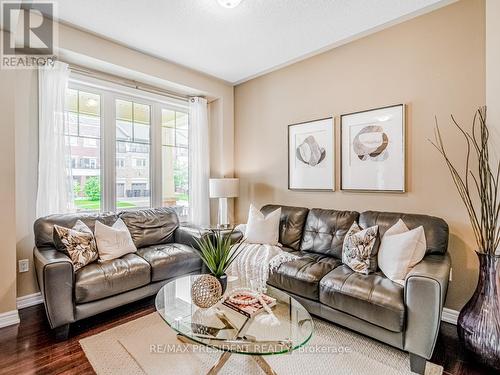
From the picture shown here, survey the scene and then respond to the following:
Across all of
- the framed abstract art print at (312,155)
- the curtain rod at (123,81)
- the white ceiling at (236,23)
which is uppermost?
the white ceiling at (236,23)

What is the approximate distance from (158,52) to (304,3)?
1.82 m

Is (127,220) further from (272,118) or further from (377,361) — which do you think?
(377,361)

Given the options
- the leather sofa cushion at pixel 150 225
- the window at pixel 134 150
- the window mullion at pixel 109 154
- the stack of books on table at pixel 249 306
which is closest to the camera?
the stack of books on table at pixel 249 306

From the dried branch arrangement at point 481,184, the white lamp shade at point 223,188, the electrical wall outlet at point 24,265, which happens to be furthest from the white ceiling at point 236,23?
the electrical wall outlet at point 24,265

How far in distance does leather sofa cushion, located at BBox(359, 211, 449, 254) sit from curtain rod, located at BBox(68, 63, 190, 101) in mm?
3075

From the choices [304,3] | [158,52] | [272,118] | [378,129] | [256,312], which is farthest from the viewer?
[272,118]

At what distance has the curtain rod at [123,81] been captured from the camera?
3111 millimetres

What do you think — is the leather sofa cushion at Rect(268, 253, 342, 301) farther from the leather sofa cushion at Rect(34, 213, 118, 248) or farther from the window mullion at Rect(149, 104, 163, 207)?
the window mullion at Rect(149, 104, 163, 207)

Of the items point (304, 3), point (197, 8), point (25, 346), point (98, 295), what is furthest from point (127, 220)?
point (304, 3)

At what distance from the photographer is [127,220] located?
3.09 m

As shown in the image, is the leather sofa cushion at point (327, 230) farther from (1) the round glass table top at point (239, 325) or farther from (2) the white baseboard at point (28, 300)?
(2) the white baseboard at point (28, 300)

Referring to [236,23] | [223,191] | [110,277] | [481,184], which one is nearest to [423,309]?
[481,184]

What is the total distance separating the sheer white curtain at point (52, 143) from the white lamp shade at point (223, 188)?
5.66 feet

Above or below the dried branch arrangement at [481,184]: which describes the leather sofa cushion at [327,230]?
below
